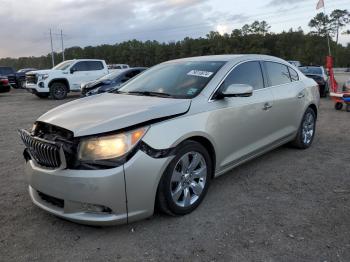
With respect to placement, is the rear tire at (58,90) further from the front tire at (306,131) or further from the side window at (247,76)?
the side window at (247,76)

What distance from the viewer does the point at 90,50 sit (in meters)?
105

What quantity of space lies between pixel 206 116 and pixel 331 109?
9430mm

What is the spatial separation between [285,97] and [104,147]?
323 centimetres

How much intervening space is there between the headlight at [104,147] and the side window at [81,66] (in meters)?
15.7

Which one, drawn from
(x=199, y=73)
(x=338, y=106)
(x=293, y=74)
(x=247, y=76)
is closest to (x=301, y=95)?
(x=293, y=74)

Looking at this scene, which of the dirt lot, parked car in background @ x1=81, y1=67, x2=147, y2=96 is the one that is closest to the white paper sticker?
the dirt lot

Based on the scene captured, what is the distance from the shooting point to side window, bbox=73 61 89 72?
58.8ft

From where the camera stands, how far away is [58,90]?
17422 millimetres

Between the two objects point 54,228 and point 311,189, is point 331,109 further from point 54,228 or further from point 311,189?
point 54,228

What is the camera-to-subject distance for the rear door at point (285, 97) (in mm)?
5094

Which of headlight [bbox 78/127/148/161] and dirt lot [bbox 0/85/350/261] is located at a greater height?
headlight [bbox 78/127/148/161]

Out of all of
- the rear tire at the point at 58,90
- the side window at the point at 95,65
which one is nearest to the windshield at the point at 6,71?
the rear tire at the point at 58,90

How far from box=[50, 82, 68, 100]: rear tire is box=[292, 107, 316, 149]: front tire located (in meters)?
13.9

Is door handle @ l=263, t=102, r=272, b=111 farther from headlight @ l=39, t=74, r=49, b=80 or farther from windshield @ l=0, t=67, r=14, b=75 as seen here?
windshield @ l=0, t=67, r=14, b=75
